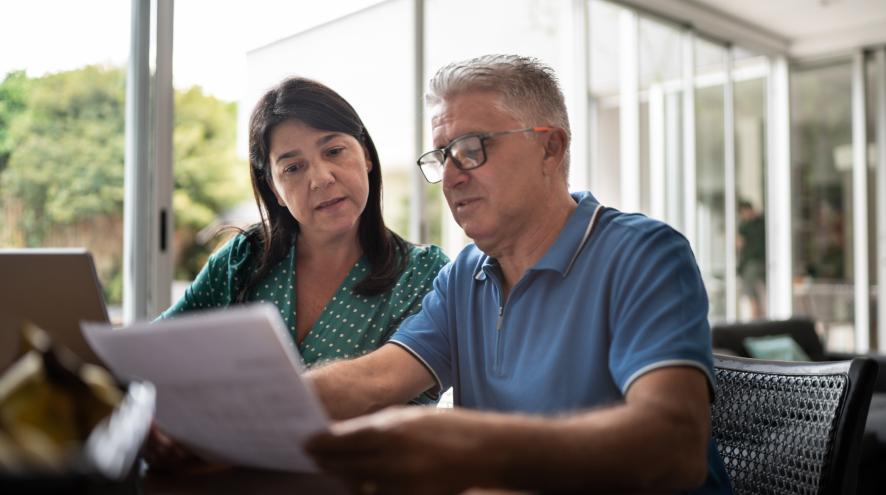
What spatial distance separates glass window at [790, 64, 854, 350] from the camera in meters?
6.81

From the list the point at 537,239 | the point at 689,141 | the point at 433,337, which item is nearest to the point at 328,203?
the point at 433,337

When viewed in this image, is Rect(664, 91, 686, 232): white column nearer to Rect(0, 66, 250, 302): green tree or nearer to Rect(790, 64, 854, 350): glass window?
Rect(790, 64, 854, 350): glass window

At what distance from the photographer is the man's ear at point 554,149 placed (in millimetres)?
1319

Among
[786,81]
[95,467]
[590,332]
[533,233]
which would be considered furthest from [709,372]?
[786,81]

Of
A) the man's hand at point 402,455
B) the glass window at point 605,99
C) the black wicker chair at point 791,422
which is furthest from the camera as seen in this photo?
the glass window at point 605,99

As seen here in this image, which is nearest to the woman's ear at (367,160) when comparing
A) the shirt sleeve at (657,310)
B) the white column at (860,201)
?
the shirt sleeve at (657,310)

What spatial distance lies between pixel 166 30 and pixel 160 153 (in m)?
0.49

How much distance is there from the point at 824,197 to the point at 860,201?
1.12 ft

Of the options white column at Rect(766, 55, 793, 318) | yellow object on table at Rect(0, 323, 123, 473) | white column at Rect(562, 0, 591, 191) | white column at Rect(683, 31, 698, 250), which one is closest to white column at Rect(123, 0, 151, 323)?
yellow object on table at Rect(0, 323, 123, 473)

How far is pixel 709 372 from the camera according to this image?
38.1 inches

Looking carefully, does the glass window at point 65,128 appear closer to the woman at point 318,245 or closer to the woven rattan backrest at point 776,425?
the woman at point 318,245

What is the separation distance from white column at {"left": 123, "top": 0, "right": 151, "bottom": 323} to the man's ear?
2.08 metres

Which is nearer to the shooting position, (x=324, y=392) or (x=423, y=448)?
(x=423, y=448)

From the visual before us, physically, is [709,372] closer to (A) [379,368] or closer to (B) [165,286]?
(A) [379,368]
